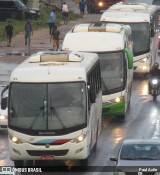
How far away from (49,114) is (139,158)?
3082 mm

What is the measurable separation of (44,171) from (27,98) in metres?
2.06

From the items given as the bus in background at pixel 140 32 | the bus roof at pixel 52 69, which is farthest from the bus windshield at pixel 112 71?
the bus in background at pixel 140 32

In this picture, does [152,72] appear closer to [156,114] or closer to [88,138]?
[156,114]

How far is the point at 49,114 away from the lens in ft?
83.6

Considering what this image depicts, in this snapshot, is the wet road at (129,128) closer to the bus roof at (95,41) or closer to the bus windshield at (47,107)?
the bus windshield at (47,107)

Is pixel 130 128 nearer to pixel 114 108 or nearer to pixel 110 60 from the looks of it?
pixel 114 108

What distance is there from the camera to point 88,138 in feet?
85.0

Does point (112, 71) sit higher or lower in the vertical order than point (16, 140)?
higher

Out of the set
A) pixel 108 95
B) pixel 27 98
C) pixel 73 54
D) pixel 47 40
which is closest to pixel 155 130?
pixel 108 95

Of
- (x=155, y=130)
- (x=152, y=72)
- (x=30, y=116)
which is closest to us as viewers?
(x=30, y=116)

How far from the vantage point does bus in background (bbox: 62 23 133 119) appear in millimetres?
33906

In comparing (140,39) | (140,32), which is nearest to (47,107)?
(140,39)

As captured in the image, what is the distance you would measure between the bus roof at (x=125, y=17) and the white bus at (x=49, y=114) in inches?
781

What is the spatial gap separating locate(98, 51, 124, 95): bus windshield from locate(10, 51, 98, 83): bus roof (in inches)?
244
